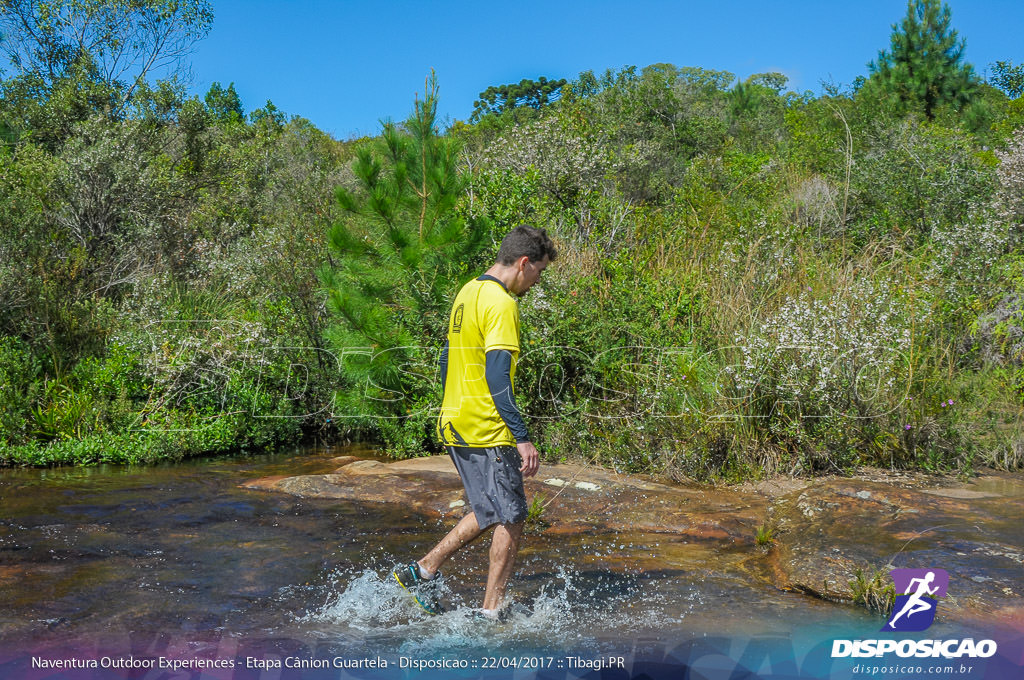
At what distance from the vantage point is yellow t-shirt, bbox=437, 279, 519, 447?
4.10 meters

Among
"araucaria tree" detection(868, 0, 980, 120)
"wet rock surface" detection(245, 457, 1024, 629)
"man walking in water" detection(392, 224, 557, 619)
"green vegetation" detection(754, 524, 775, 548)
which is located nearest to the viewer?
"man walking in water" detection(392, 224, 557, 619)

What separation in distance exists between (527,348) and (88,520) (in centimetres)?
411

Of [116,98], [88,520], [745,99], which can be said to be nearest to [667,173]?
[116,98]

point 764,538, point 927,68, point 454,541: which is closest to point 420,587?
point 454,541

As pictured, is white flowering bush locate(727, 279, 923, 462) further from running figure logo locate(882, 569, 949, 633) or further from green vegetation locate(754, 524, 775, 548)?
running figure logo locate(882, 569, 949, 633)

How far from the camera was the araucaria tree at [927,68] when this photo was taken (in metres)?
23.3

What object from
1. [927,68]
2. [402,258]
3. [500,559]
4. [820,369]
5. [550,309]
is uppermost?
[927,68]

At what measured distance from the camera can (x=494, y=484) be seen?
165 inches

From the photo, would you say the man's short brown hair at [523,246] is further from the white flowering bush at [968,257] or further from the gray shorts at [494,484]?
the white flowering bush at [968,257]

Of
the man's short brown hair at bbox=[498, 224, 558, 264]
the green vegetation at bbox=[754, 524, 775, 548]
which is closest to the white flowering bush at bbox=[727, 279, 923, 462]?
the green vegetation at bbox=[754, 524, 775, 548]

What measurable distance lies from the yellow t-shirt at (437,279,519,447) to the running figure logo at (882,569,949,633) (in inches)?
87.6

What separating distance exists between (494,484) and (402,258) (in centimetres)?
474

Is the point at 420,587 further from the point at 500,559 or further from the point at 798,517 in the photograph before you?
the point at 798,517

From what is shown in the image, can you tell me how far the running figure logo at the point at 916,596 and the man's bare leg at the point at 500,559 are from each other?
1.94 meters
